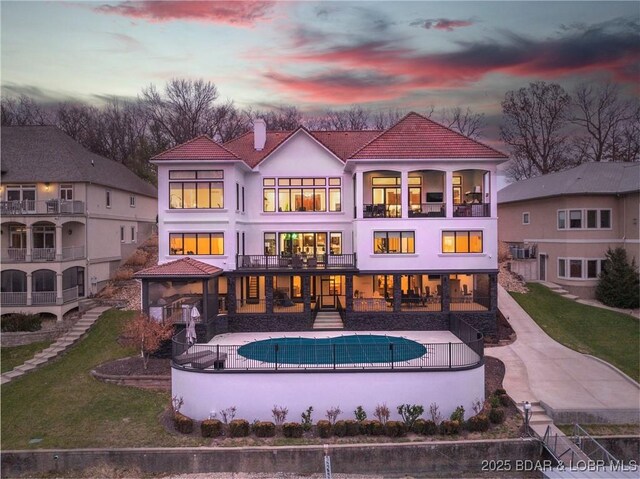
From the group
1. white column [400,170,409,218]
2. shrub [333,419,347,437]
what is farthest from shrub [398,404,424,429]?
white column [400,170,409,218]

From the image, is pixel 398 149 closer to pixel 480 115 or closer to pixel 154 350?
pixel 154 350

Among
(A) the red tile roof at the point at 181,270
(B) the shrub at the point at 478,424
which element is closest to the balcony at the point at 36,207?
(A) the red tile roof at the point at 181,270

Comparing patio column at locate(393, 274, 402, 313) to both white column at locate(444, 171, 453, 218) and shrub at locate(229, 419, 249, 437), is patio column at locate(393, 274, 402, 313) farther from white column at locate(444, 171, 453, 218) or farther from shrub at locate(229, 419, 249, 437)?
shrub at locate(229, 419, 249, 437)

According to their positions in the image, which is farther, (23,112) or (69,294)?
(23,112)

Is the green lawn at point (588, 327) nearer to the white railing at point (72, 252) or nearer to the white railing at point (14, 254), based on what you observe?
the white railing at point (72, 252)

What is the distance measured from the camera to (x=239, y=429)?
13.8m

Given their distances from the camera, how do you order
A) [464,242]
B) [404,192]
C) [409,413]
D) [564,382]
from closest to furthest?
[409,413] → [564,382] → [464,242] → [404,192]

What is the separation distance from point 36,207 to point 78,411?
592 inches

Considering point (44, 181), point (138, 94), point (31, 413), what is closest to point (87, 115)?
point (138, 94)

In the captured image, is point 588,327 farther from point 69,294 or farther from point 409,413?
point 69,294

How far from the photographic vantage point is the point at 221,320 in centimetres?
2216

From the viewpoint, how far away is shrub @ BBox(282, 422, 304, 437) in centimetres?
1371

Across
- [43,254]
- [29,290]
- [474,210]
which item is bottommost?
[29,290]

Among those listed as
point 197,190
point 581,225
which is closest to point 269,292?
point 197,190
